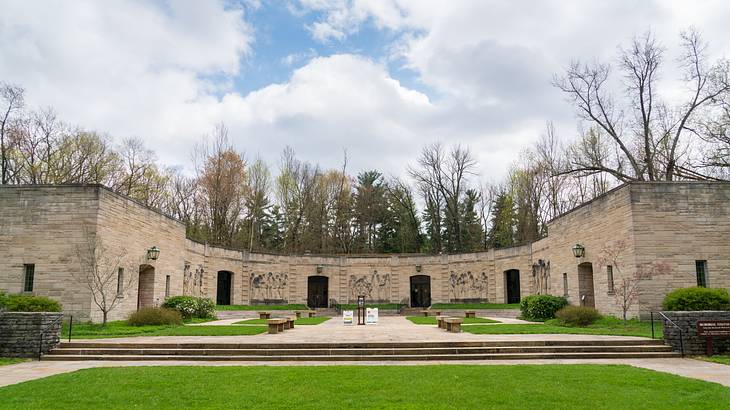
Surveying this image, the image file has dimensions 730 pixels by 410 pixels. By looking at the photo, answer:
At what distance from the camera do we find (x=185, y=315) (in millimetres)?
22500

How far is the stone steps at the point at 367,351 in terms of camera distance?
12266 mm

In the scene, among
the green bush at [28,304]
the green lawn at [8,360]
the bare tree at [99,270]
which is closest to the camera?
the green lawn at [8,360]

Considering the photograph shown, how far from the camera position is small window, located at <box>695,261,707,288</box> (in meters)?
18.4

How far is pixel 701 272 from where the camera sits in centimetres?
1848

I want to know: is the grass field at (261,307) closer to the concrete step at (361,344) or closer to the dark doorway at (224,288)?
the dark doorway at (224,288)

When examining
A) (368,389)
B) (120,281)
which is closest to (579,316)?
(368,389)

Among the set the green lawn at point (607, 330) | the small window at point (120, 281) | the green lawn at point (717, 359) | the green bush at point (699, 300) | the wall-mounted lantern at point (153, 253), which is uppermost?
the wall-mounted lantern at point (153, 253)

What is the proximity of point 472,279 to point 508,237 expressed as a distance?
11.2m

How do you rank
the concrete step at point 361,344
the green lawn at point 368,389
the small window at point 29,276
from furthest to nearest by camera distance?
the small window at point 29,276
the concrete step at point 361,344
the green lawn at point 368,389

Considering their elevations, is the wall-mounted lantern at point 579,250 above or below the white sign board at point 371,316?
above

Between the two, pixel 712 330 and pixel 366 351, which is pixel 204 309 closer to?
pixel 366 351

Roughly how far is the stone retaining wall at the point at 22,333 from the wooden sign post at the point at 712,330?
15.6 m

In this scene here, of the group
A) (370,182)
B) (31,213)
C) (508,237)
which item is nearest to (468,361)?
(31,213)

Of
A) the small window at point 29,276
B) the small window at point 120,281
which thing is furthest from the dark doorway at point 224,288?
the small window at point 29,276
